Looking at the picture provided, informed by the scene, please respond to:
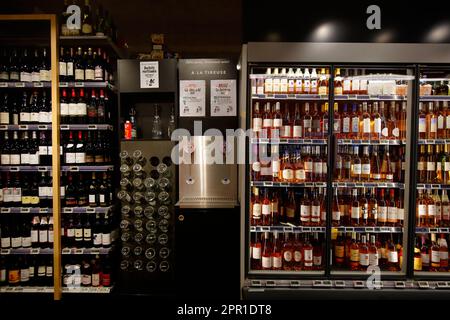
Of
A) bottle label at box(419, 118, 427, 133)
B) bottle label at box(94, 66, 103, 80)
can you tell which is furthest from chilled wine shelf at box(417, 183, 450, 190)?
bottle label at box(94, 66, 103, 80)

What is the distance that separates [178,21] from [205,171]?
2.19 m

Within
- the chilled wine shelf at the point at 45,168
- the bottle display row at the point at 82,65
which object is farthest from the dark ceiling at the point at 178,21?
the chilled wine shelf at the point at 45,168

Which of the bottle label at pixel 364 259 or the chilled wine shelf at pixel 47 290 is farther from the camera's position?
the chilled wine shelf at pixel 47 290

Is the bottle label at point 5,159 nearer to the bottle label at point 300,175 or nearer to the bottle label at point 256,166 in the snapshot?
the bottle label at point 256,166

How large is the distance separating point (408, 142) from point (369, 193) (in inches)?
24.1

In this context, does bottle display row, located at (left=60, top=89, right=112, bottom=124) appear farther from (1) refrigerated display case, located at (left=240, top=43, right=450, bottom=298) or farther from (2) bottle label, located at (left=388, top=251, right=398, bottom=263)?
(2) bottle label, located at (left=388, top=251, right=398, bottom=263)

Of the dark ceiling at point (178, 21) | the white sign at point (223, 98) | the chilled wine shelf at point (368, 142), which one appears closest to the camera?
the chilled wine shelf at point (368, 142)

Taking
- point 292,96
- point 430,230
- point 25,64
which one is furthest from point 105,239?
point 430,230

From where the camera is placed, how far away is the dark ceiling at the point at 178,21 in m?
3.87

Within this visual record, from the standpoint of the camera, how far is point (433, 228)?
9.45ft

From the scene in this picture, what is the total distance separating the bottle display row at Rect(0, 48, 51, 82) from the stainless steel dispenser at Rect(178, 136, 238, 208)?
1.56 meters

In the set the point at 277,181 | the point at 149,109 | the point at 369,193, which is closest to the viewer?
the point at 277,181
